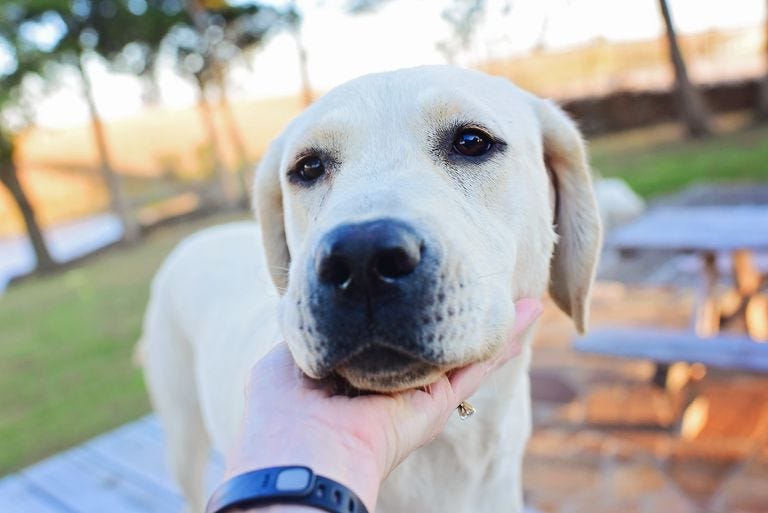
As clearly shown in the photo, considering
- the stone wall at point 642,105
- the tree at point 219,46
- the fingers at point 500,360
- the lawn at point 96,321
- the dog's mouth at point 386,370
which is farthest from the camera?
the tree at point 219,46

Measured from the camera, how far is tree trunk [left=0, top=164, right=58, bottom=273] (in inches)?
641

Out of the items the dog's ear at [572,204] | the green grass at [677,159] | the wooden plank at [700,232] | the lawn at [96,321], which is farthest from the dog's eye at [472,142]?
the green grass at [677,159]

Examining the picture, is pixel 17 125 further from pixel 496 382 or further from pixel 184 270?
pixel 496 382

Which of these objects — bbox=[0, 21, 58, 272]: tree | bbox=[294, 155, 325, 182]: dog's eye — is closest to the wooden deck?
bbox=[294, 155, 325, 182]: dog's eye

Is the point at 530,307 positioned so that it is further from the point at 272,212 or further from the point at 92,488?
the point at 92,488

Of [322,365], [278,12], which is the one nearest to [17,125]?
[278,12]

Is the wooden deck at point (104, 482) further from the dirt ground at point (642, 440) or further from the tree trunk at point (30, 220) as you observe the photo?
the tree trunk at point (30, 220)

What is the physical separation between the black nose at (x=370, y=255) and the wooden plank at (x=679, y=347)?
117 inches

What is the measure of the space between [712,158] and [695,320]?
881 cm

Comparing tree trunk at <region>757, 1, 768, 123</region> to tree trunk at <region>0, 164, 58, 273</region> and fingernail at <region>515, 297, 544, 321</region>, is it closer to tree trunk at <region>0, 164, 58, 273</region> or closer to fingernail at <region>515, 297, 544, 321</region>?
fingernail at <region>515, 297, 544, 321</region>

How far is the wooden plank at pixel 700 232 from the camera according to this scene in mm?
4117

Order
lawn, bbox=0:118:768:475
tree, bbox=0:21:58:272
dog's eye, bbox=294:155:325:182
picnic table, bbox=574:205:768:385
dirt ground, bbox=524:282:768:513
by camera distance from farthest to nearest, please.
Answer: tree, bbox=0:21:58:272, lawn, bbox=0:118:768:475, picnic table, bbox=574:205:768:385, dirt ground, bbox=524:282:768:513, dog's eye, bbox=294:155:325:182

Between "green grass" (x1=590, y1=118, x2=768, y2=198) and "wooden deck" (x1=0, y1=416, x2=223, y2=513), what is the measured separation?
8.91 meters

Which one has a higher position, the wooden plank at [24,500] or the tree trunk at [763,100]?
the wooden plank at [24,500]
